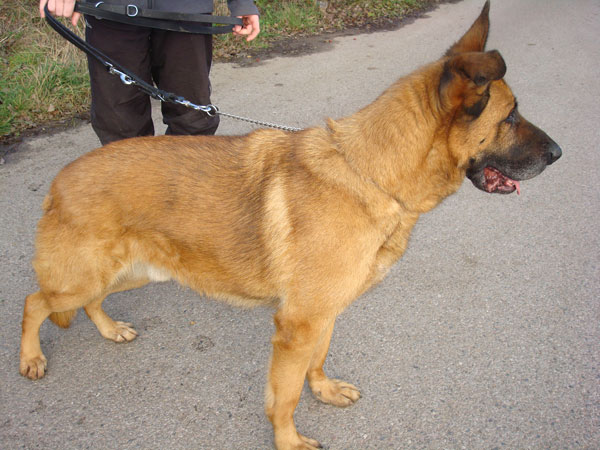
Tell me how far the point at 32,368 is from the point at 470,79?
8.75 feet

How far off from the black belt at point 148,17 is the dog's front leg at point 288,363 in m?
1.78

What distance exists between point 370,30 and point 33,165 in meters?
6.60

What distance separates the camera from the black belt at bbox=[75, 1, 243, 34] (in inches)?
103

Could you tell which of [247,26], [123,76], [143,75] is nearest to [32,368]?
[123,76]

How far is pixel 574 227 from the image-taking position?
161 inches

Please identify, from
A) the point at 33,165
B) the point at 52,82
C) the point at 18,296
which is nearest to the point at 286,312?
the point at 18,296

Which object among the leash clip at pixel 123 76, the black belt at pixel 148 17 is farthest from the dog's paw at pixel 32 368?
the black belt at pixel 148 17

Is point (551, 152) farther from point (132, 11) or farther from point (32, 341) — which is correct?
point (32, 341)

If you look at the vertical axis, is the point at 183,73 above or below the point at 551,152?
below

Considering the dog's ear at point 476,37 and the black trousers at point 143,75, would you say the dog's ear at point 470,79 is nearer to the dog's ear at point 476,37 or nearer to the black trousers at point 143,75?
the dog's ear at point 476,37

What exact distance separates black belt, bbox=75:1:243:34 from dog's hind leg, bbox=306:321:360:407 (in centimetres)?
200

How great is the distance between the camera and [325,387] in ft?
8.45

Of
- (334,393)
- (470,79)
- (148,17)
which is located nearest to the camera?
(470,79)

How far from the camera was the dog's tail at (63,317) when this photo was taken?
2617 millimetres
